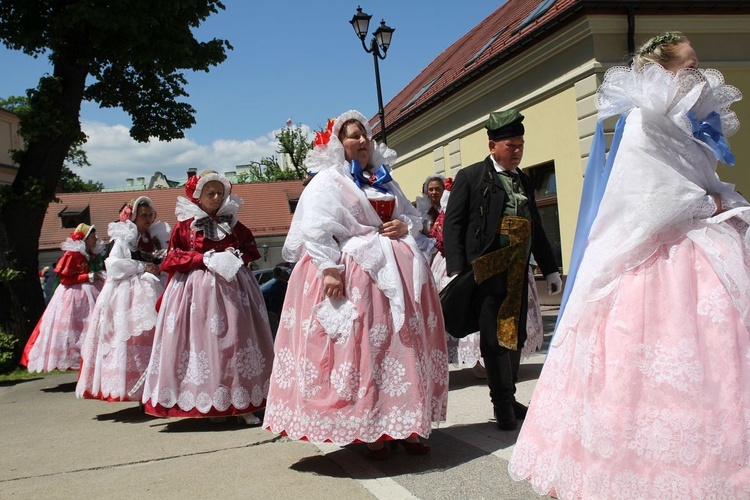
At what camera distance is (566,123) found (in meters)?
13.4

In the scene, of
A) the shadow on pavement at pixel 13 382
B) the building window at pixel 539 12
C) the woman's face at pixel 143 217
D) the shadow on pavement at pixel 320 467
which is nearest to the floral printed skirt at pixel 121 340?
the woman's face at pixel 143 217

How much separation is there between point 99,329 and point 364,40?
9067 mm

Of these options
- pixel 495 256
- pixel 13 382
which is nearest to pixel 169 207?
pixel 13 382

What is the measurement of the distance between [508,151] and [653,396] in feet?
8.73

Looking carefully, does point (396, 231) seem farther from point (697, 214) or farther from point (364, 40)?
point (364, 40)

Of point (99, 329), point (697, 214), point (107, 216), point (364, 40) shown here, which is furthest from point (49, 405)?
point (107, 216)

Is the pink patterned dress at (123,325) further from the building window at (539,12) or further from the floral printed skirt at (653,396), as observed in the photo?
the building window at (539,12)

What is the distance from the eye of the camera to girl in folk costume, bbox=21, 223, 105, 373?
355 inches

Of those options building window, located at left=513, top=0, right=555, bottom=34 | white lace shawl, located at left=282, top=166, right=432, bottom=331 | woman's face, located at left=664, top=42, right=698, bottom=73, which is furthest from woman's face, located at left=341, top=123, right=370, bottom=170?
building window, located at left=513, top=0, right=555, bottom=34

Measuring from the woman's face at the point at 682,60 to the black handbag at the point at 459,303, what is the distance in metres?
2.02

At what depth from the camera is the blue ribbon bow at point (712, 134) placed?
2.95 meters

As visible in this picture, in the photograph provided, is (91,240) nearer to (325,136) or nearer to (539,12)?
(325,136)

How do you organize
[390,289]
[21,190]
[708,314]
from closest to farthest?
[708,314], [390,289], [21,190]

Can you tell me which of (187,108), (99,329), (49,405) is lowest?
(49,405)
